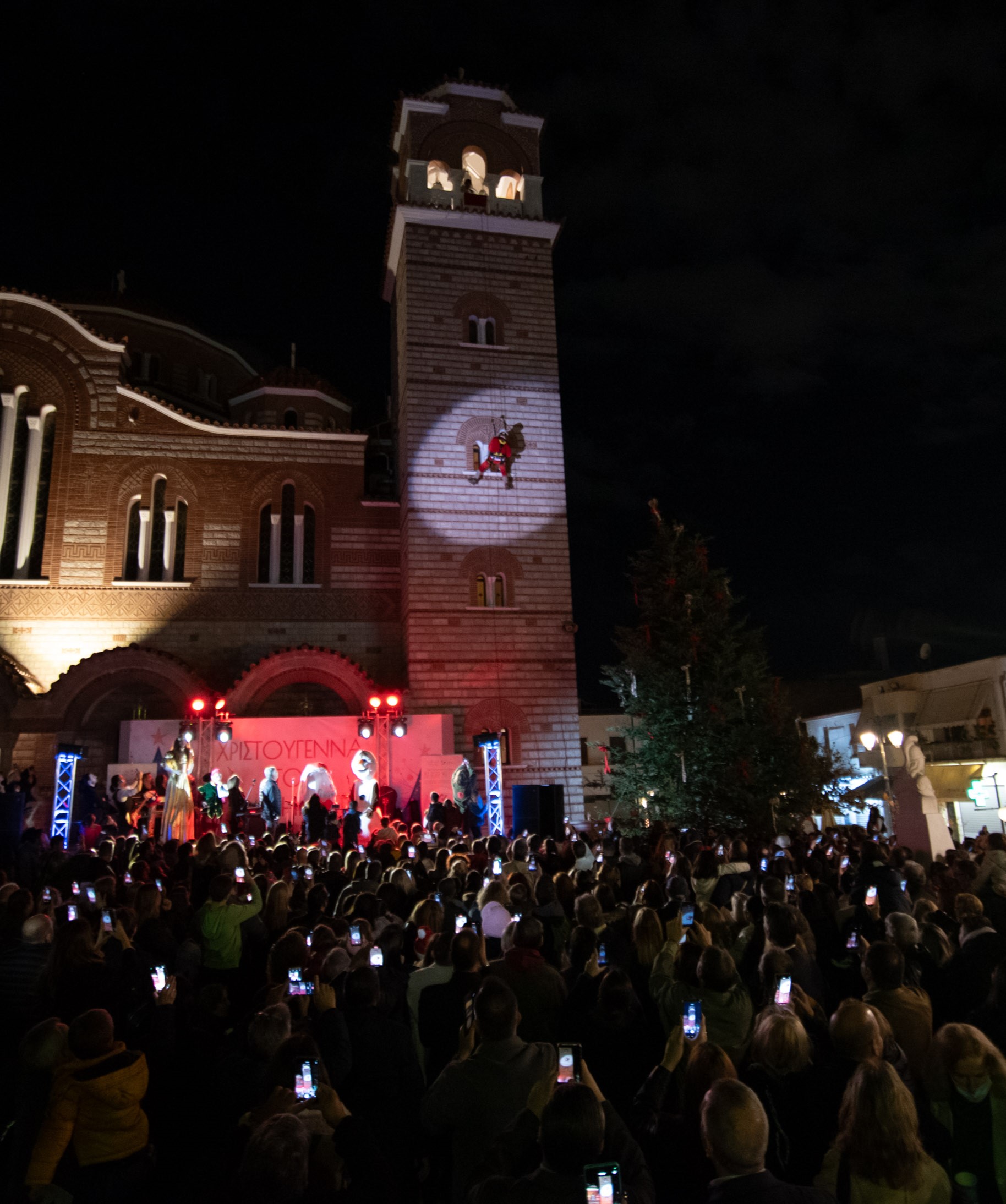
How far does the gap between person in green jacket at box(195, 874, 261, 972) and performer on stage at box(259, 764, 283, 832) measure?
11.0 metres

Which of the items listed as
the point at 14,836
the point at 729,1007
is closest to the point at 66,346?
the point at 14,836

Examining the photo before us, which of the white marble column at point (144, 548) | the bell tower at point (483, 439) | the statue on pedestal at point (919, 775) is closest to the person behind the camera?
the statue on pedestal at point (919, 775)

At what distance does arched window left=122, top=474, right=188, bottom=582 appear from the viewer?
24344mm

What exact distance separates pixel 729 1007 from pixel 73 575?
2309cm

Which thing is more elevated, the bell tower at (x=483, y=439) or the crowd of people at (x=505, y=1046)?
the bell tower at (x=483, y=439)

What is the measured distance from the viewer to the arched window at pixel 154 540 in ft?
79.9

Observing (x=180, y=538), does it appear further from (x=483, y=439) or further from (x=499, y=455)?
(x=499, y=455)

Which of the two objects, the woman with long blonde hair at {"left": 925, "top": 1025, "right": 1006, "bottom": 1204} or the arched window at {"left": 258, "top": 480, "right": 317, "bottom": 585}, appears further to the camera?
the arched window at {"left": 258, "top": 480, "right": 317, "bottom": 585}

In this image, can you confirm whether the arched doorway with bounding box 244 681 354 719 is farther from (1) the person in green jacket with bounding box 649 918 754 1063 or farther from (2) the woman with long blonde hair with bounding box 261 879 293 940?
(1) the person in green jacket with bounding box 649 918 754 1063

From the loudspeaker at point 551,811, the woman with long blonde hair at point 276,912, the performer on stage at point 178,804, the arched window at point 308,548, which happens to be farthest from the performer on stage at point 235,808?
the woman with long blonde hair at point 276,912

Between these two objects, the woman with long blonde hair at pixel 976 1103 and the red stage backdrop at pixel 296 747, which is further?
the red stage backdrop at pixel 296 747

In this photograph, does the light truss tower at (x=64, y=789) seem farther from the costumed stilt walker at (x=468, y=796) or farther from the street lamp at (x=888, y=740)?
the street lamp at (x=888, y=740)

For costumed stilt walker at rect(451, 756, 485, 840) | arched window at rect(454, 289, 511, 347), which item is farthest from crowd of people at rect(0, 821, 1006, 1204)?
arched window at rect(454, 289, 511, 347)

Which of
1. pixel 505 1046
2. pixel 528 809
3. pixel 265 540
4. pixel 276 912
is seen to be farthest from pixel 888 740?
pixel 265 540
